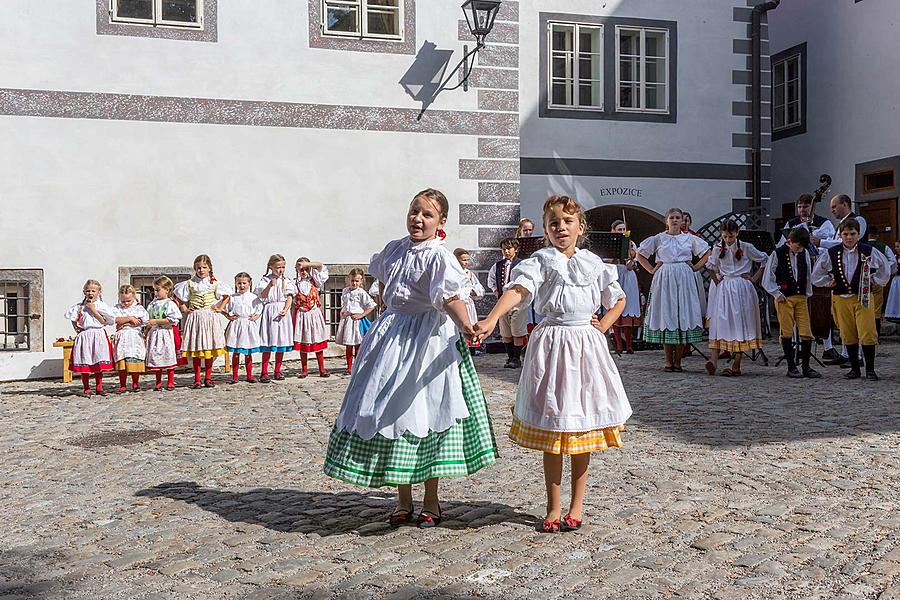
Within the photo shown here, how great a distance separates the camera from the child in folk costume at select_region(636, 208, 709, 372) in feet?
39.3

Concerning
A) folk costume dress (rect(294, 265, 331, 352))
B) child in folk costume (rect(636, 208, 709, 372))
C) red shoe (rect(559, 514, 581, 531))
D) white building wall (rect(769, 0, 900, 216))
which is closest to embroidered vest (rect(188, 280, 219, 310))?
folk costume dress (rect(294, 265, 331, 352))

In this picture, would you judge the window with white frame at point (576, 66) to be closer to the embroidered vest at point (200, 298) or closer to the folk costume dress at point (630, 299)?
the folk costume dress at point (630, 299)

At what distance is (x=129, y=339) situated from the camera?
1148cm

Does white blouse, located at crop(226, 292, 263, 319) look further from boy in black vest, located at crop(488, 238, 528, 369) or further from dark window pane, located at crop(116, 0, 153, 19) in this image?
dark window pane, located at crop(116, 0, 153, 19)

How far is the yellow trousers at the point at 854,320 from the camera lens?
1090 cm

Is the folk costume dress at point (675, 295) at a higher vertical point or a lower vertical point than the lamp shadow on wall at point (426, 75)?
lower

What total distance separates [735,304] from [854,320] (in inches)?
51.1

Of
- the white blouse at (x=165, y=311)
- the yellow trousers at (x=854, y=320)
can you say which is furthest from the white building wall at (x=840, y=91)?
the white blouse at (x=165, y=311)

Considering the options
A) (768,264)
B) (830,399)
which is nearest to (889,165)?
(768,264)

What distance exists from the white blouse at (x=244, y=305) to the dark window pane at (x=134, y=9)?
399 centimetres

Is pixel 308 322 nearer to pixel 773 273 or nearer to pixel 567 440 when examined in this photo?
pixel 773 273

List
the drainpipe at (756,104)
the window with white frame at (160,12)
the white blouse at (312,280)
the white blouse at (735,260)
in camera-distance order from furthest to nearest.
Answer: the drainpipe at (756,104) → the window with white frame at (160,12) → the white blouse at (312,280) → the white blouse at (735,260)

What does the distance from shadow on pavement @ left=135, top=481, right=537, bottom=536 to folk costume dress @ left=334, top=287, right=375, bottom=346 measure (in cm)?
659

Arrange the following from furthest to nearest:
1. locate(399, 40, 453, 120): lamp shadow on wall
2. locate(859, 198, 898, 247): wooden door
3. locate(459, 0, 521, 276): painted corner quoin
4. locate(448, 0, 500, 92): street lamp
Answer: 1. locate(859, 198, 898, 247): wooden door
2. locate(459, 0, 521, 276): painted corner quoin
3. locate(399, 40, 453, 120): lamp shadow on wall
4. locate(448, 0, 500, 92): street lamp
